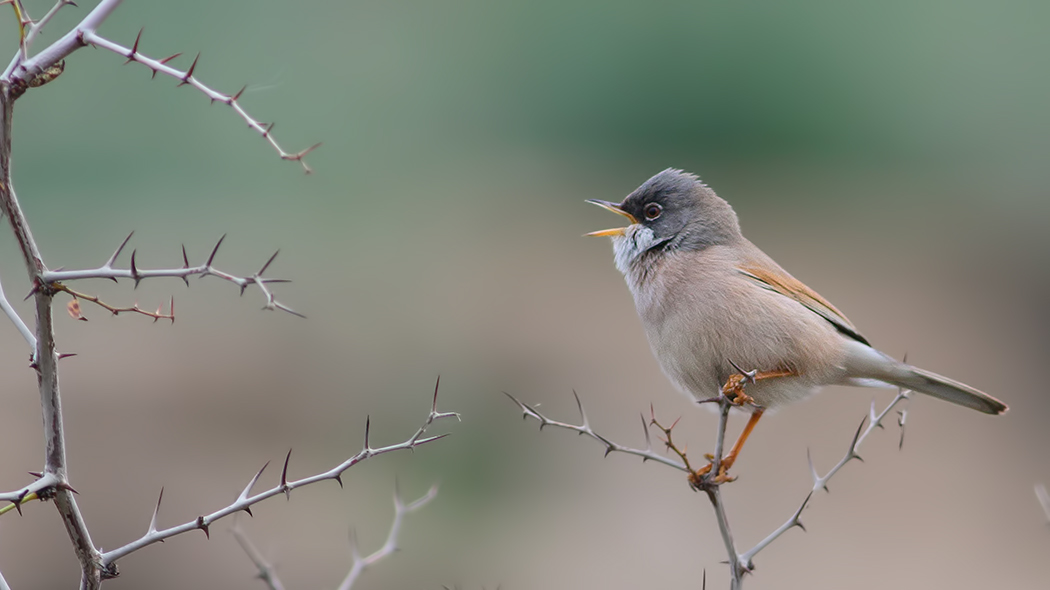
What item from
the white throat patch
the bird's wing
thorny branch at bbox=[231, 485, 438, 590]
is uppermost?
the white throat patch

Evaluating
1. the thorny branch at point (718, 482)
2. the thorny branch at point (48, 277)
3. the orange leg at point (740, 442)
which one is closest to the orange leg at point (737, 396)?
the orange leg at point (740, 442)

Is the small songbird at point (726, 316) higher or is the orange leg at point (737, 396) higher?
the small songbird at point (726, 316)

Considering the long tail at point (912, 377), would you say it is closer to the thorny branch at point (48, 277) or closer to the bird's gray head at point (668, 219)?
the bird's gray head at point (668, 219)

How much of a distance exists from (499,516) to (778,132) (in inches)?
297

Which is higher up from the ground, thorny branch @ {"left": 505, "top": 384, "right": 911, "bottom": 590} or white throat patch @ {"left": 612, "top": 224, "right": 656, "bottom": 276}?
white throat patch @ {"left": 612, "top": 224, "right": 656, "bottom": 276}

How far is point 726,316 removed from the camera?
4234 millimetres

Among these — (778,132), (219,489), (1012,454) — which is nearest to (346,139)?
(219,489)

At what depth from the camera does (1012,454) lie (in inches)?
502

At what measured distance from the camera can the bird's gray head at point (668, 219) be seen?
15.4 ft

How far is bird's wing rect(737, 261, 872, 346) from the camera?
4508mm

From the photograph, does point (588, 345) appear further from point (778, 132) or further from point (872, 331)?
point (778, 132)

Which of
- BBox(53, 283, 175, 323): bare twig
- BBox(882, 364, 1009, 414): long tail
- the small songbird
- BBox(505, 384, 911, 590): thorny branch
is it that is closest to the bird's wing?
the small songbird

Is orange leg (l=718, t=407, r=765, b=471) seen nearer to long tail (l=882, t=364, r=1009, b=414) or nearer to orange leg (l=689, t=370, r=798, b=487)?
orange leg (l=689, t=370, r=798, b=487)

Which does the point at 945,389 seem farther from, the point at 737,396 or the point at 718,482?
the point at 718,482
